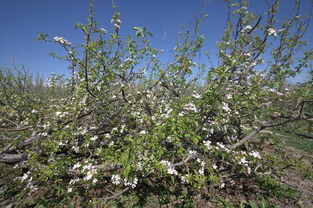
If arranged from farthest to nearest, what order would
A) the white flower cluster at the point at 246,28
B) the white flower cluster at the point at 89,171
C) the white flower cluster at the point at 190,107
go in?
the white flower cluster at the point at 246,28
the white flower cluster at the point at 190,107
the white flower cluster at the point at 89,171

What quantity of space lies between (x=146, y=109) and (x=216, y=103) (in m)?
1.96

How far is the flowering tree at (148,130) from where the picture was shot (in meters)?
2.28

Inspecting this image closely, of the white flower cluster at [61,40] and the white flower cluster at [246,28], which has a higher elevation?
the white flower cluster at [246,28]

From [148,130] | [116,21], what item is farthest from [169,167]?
[116,21]

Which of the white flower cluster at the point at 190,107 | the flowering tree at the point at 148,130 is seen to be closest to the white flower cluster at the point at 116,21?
the flowering tree at the point at 148,130

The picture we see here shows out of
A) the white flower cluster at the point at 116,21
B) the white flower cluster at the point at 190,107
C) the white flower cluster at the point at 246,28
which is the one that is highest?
the white flower cluster at the point at 246,28

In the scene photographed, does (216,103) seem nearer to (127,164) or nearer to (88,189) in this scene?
(127,164)

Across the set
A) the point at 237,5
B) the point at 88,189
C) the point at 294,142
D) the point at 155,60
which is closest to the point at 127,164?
the point at 88,189

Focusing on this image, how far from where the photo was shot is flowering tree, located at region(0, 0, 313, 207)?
7.48 feet

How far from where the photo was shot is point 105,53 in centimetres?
315

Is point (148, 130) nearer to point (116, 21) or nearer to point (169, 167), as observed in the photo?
point (169, 167)

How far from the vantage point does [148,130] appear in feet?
10.1

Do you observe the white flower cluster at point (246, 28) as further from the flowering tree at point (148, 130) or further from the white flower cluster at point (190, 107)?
the white flower cluster at point (190, 107)

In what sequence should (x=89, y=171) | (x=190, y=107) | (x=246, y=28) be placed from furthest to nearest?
1. (x=246, y=28)
2. (x=190, y=107)
3. (x=89, y=171)
